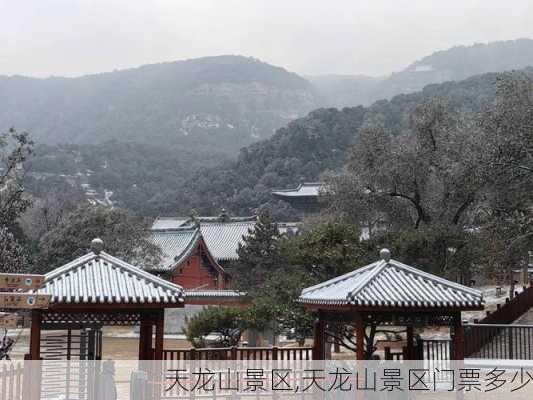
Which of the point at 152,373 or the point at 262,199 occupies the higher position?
the point at 262,199

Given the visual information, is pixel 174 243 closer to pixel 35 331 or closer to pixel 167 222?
pixel 167 222

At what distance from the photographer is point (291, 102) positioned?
15338 cm

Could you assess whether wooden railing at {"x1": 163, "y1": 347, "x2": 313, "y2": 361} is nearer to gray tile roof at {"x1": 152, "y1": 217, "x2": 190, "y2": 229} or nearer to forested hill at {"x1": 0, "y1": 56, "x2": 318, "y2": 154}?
gray tile roof at {"x1": 152, "y1": 217, "x2": 190, "y2": 229}

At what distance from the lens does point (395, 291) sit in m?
12.3

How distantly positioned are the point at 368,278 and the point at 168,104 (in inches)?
4986

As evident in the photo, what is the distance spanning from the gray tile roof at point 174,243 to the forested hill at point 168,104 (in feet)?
251

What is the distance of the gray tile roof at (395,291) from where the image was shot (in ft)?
39.3

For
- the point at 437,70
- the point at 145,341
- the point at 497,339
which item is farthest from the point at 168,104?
the point at 145,341

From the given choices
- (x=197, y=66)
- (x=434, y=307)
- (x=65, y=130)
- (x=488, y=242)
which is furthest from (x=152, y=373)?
(x=197, y=66)

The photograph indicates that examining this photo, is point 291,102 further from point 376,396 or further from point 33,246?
point 376,396

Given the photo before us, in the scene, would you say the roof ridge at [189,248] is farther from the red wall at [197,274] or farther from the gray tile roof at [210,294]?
the gray tile roof at [210,294]

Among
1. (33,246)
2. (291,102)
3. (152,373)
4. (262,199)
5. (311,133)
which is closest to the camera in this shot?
(152,373)

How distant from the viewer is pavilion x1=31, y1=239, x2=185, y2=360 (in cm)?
1138

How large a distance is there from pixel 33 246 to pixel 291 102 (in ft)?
376
